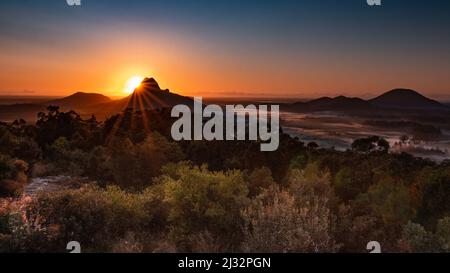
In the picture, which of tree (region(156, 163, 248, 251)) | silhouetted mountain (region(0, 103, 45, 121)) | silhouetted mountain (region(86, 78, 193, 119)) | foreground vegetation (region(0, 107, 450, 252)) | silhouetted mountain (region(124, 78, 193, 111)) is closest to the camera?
foreground vegetation (region(0, 107, 450, 252))

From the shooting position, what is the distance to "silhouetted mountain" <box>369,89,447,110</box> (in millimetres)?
11789

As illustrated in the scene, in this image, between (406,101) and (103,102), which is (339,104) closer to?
(406,101)

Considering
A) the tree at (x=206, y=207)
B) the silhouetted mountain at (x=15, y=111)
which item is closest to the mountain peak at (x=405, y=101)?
the tree at (x=206, y=207)

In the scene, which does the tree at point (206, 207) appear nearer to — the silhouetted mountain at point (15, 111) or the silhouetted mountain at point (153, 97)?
the silhouetted mountain at point (153, 97)

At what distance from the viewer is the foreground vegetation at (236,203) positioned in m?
8.34

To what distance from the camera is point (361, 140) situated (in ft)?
52.6

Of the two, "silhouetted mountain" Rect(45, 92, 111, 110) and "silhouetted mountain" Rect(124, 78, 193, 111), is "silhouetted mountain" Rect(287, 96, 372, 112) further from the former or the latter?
"silhouetted mountain" Rect(45, 92, 111, 110)

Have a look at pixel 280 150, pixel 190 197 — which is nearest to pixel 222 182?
pixel 190 197

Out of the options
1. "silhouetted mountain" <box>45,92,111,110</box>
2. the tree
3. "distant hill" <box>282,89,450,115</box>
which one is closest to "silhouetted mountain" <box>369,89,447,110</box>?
"distant hill" <box>282,89,450,115</box>

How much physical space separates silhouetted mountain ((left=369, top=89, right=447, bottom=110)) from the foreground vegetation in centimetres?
230

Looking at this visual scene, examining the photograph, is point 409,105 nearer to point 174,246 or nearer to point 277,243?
point 277,243

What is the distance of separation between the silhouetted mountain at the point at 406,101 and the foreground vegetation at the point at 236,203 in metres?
2.30
